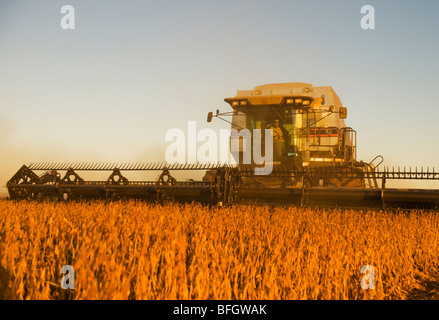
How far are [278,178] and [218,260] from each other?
6.01 metres

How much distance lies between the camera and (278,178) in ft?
29.4

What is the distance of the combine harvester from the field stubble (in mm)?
1305

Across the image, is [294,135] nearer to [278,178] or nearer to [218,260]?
[278,178]

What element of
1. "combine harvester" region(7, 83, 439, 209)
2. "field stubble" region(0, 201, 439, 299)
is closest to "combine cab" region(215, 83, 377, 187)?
"combine harvester" region(7, 83, 439, 209)

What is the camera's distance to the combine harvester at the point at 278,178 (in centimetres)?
764

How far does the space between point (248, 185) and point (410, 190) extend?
A: 10.3 feet

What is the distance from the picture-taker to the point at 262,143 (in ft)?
30.7

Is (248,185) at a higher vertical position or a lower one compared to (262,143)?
lower

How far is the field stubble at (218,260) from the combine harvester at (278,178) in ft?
4.28

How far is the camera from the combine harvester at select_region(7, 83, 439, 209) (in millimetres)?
7641

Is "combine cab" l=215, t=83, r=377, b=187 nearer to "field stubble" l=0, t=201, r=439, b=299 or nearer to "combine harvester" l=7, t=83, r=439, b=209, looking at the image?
"combine harvester" l=7, t=83, r=439, b=209

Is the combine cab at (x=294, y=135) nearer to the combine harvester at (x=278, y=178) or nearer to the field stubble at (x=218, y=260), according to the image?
the combine harvester at (x=278, y=178)
